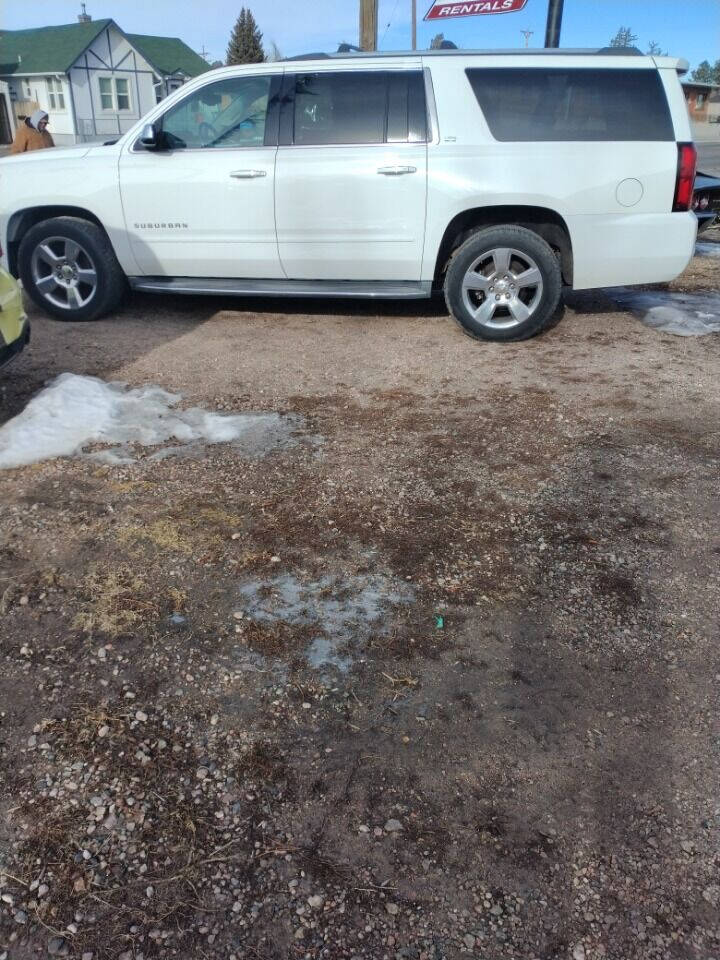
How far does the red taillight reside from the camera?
228 inches

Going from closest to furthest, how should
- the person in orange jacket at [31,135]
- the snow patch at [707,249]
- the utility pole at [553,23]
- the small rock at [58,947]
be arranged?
the small rock at [58,947], the utility pole at [553,23], the person in orange jacket at [31,135], the snow patch at [707,249]

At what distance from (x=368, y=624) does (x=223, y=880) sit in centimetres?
116

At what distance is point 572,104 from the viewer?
5.91 m

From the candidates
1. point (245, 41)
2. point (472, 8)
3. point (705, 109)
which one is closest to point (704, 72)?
point (705, 109)

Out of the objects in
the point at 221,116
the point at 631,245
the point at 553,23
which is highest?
the point at 553,23

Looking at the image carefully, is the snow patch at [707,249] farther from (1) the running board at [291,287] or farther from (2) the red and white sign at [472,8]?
(1) the running board at [291,287]

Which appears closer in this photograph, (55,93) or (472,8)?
(472,8)

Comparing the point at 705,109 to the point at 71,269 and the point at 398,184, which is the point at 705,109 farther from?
the point at 71,269

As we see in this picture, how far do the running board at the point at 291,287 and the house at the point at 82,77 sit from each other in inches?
1436

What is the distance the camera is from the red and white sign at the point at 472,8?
13.2 m

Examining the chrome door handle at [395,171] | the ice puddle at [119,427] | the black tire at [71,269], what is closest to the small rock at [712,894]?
the ice puddle at [119,427]

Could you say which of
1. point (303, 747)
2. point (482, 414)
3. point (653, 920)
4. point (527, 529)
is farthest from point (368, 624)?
point (482, 414)

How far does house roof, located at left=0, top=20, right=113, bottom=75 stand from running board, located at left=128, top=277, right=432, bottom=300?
38105 mm

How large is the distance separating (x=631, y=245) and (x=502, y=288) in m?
1.06
